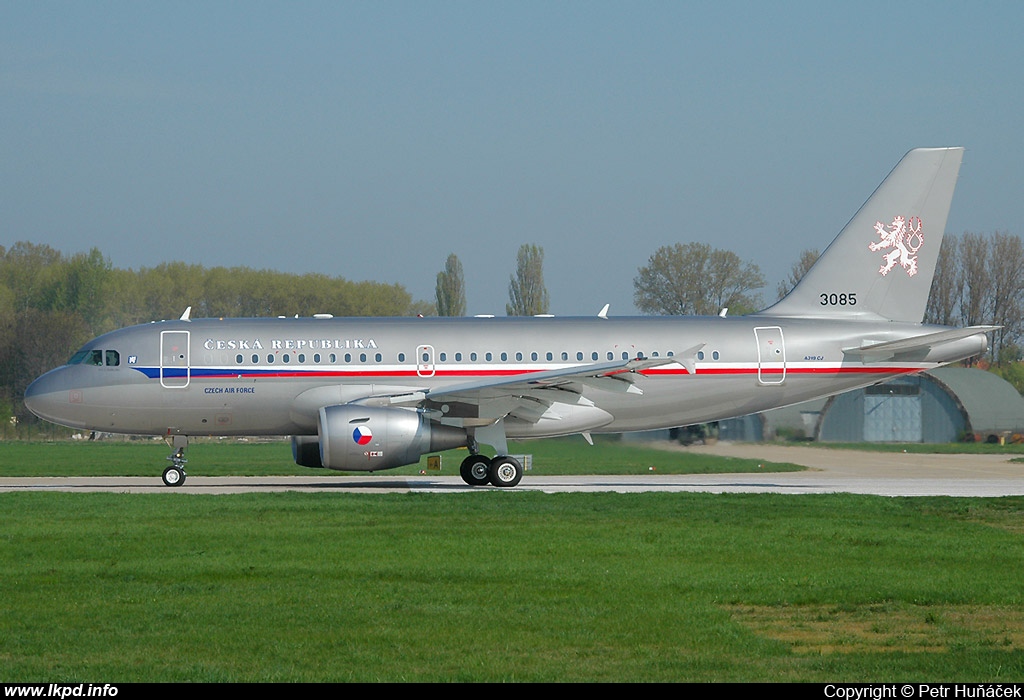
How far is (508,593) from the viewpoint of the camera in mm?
11578

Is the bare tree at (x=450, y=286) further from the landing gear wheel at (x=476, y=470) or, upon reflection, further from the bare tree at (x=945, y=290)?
the landing gear wheel at (x=476, y=470)

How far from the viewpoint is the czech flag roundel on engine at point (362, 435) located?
23.4 metres

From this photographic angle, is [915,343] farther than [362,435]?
Yes

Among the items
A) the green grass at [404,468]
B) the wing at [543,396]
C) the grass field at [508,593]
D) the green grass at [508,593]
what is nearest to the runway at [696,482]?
the green grass at [404,468]

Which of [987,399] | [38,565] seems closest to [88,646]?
[38,565]

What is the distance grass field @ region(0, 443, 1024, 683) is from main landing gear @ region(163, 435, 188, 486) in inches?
241

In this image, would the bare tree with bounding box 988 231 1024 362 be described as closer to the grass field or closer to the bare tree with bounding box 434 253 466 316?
→ the bare tree with bounding box 434 253 466 316

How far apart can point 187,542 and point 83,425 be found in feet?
40.2

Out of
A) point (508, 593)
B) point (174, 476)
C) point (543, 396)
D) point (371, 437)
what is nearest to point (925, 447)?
point (543, 396)

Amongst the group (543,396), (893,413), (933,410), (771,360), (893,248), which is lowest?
(543,396)

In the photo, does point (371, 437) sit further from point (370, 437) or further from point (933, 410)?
point (933, 410)

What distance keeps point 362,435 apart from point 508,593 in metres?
12.2

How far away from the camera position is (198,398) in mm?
25719

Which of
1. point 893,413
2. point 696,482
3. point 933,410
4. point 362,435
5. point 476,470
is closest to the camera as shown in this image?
point 362,435
